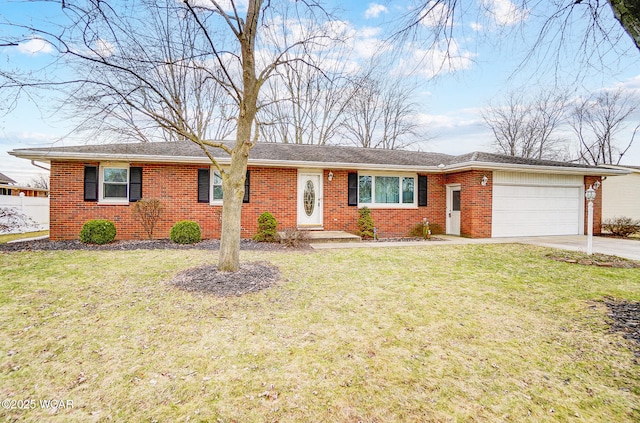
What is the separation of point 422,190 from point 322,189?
4.09 meters

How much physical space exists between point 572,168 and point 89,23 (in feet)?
48.3

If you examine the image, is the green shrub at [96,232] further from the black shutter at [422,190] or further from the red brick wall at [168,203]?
the black shutter at [422,190]

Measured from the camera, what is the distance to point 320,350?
2916 mm

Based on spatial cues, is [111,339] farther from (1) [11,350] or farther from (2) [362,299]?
(2) [362,299]

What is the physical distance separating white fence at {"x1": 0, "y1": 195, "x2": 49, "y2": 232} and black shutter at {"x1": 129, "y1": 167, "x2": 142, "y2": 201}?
278 inches

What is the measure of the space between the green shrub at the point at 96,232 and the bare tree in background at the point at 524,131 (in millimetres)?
28111

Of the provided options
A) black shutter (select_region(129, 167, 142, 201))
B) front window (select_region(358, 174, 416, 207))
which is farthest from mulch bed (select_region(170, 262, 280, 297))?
front window (select_region(358, 174, 416, 207))

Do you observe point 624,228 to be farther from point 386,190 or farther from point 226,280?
point 226,280

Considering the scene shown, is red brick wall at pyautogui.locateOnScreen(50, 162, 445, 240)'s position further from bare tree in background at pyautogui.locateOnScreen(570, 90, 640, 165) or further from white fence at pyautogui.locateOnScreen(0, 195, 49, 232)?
bare tree in background at pyautogui.locateOnScreen(570, 90, 640, 165)

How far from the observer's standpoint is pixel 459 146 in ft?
84.1

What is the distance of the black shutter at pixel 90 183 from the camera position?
969 cm

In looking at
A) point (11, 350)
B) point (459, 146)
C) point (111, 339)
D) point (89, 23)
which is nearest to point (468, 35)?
point (89, 23)

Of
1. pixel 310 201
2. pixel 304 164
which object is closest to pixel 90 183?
pixel 304 164

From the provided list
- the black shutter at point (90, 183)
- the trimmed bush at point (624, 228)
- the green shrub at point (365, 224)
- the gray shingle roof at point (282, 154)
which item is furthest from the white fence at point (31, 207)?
the trimmed bush at point (624, 228)
